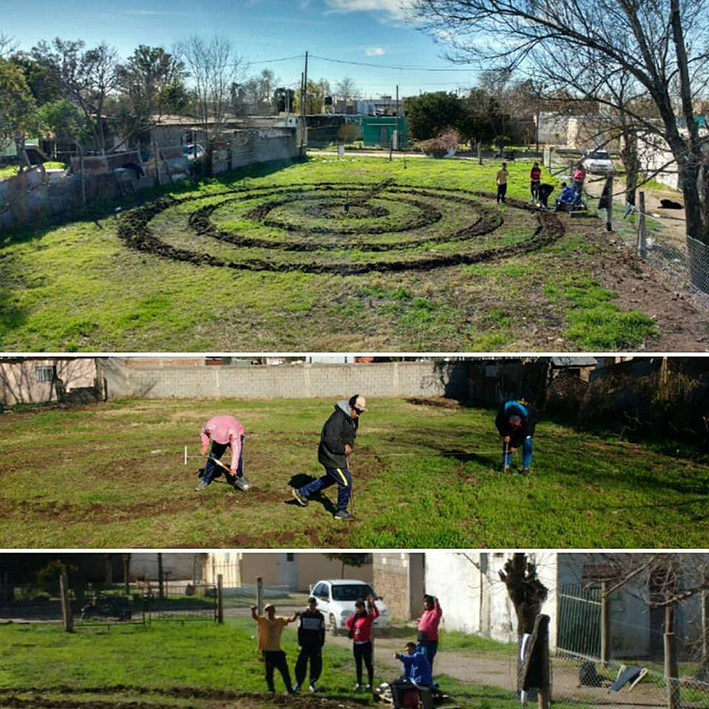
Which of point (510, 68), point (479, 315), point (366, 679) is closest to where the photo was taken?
point (366, 679)

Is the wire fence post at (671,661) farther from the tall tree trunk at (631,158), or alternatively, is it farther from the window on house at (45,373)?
the window on house at (45,373)

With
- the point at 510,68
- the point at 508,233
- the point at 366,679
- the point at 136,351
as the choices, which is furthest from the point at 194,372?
the point at 508,233

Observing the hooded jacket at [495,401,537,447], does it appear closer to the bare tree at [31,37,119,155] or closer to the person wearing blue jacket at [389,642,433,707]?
the person wearing blue jacket at [389,642,433,707]

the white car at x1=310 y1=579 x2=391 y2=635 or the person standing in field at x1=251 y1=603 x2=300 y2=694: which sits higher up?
the white car at x1=310 y1=579 x2=391 y2=635

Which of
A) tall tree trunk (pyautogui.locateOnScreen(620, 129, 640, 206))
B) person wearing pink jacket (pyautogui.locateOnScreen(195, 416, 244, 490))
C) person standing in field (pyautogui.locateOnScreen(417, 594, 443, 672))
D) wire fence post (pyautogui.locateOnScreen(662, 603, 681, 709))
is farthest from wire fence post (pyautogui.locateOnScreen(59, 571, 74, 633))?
tall tree trunk (pyautogui.locateOnScreen(620, 129, 640, 206))

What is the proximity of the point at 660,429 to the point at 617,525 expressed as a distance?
158cm

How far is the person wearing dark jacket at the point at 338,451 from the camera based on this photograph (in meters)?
6.11

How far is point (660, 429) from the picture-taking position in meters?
7.41

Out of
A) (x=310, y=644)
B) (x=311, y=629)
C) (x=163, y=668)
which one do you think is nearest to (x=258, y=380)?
(x=311, y=629)

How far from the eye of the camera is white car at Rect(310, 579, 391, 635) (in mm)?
6426

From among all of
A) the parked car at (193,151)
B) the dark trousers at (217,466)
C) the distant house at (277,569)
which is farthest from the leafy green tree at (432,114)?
the distant house at (277,569)

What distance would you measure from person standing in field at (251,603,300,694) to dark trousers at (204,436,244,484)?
1.22 metres

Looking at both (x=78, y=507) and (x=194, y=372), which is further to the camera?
(x=194, y=372)

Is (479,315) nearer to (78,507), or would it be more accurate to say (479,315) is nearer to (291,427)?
(291,427)
